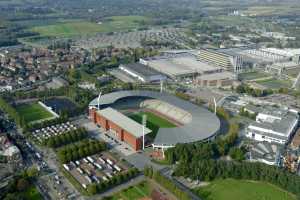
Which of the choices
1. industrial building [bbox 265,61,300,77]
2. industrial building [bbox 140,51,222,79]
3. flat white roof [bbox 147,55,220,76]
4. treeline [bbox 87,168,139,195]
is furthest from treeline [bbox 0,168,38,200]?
industrial building [bbox 265,61,300,77]

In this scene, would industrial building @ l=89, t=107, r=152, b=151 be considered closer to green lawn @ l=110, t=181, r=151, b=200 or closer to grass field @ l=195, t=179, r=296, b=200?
green lawn @ l=110, t=181, r=151, b=200

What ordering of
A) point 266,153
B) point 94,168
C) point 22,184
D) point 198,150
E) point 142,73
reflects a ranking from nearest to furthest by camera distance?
point 22,184 < point 94,168 < point 198,150 < point 266,153 < point 142,73

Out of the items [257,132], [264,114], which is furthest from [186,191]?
[264,114]

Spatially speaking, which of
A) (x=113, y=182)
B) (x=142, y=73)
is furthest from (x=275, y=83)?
(x=113, y=182)

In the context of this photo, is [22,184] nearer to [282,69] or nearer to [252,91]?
[252,91]

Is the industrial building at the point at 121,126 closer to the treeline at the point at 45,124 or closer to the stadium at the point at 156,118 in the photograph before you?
the stadium at the point at 156,118

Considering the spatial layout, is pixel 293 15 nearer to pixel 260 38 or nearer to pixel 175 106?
pixel 260 38

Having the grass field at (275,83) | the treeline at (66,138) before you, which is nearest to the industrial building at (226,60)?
the grass field at (275,83)
